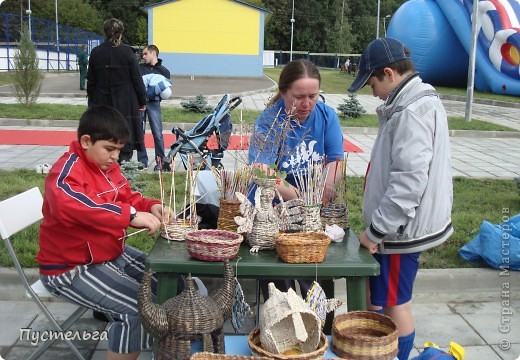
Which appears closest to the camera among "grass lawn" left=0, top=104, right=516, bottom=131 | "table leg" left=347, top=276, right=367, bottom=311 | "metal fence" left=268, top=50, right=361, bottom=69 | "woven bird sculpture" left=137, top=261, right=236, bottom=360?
"woven bird sculpture" left=137, top=261, right=236, bottom=360

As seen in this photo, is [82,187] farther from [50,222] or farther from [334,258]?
[334,258]

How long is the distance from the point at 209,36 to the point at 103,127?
31879 millimetres

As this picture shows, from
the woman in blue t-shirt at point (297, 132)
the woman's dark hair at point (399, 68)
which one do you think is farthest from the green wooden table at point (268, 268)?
the woman's dark hair at point (399, 68)

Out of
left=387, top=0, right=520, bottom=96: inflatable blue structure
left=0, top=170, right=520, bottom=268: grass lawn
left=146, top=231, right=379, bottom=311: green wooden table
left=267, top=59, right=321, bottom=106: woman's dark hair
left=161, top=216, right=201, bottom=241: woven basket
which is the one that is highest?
left=387, top=0, right=520, bottom=96: inflatable blue structure

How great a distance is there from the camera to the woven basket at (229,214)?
2.83 m

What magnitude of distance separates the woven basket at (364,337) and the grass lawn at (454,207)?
2.24 m

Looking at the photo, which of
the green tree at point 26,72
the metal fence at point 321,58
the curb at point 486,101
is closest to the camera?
the green tree at point 26,72

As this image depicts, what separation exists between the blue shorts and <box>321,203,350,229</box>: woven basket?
272 millimetres

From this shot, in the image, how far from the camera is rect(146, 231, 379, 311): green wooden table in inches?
96.8

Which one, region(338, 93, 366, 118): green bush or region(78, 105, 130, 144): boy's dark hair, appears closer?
region(78, 105, 130, 144): boy's dark hair

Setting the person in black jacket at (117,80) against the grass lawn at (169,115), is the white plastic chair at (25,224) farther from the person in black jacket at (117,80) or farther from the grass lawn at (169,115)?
the grass lawn at (169,115)

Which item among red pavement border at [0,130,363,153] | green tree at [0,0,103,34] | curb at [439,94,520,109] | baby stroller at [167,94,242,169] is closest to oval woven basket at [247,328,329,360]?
baby stroller at [167,94,242,169]

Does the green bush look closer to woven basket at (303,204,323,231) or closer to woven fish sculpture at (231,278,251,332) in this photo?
woven basket at (303,204,323,231)

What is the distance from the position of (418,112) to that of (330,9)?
72.8 m
